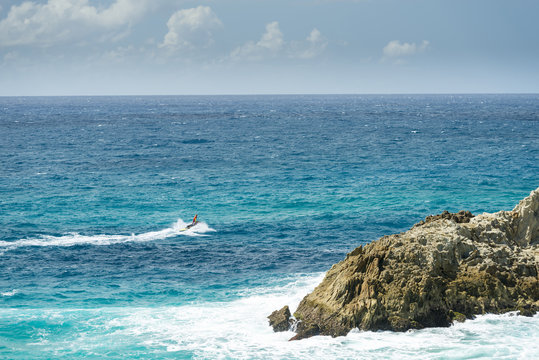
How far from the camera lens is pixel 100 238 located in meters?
57.2

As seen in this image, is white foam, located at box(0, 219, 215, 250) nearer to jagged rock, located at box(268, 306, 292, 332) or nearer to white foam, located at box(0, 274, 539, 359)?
white foam, located at box(0, 274, 539, 359)

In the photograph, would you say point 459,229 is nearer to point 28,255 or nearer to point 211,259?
point 211,259

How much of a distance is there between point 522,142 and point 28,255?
111 m

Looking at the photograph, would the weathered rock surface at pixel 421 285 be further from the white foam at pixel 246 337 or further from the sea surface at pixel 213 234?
the sea surface at pixel 213 234

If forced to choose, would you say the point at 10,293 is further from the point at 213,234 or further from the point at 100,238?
the point at 213,234

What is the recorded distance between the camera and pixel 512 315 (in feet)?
109

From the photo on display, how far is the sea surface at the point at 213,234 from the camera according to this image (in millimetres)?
32750

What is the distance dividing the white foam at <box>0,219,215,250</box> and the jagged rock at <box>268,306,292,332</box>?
25.1 m

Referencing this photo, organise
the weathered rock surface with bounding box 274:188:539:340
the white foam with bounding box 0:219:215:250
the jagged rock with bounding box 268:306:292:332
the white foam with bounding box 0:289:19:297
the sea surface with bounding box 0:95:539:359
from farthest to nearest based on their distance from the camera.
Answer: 1. the white foam with bounding box 0:219:215:250
2. the white foam with bounding box 0:289:19:297
3. the jagged rock with bounding box 268:306:292:332
4. the sea surface with bounding box 0:95:539:359
5. the weathered rock surface with bounding box 274:188:539:340

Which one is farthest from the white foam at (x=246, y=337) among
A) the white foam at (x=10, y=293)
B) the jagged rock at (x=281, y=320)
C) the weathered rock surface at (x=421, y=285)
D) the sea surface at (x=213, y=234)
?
the white foam at (x=10, y=293)

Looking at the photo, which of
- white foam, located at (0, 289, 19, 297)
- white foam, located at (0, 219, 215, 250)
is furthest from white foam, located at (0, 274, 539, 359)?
white foam, located at (0, 219, 215, 250)

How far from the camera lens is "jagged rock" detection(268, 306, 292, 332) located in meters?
33.9

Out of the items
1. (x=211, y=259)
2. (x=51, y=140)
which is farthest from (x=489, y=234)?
(x=51, y=140)

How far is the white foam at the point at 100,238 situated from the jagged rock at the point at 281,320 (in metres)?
25.1
